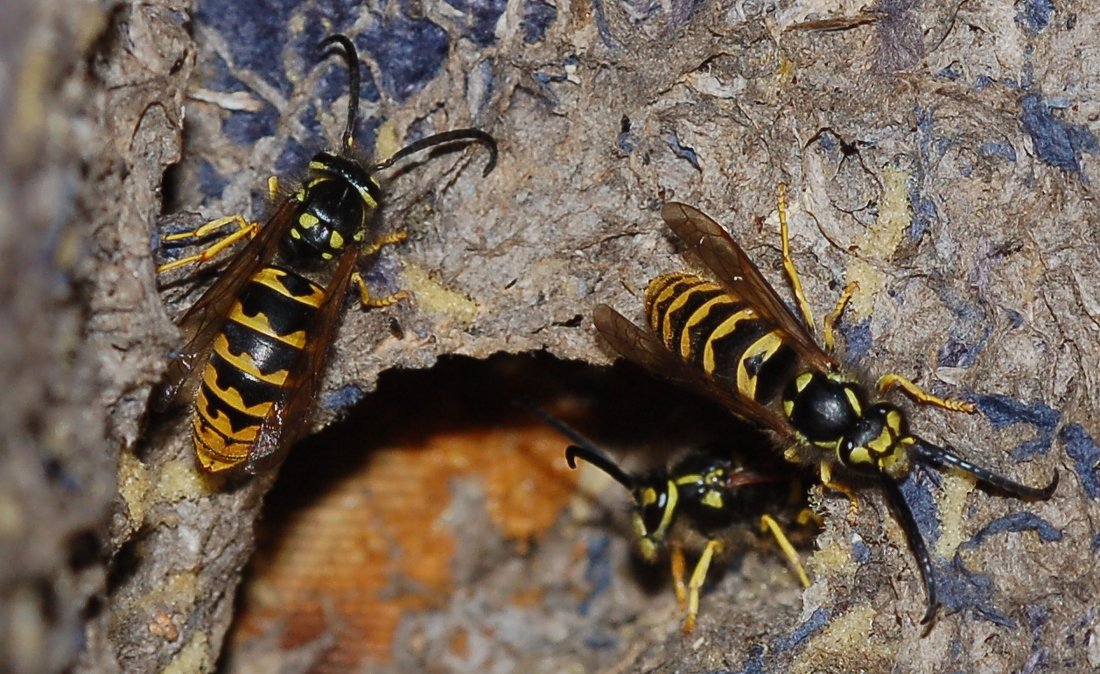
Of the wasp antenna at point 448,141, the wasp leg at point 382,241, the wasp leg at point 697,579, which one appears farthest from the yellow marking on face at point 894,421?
the wasp leg at point 382,241

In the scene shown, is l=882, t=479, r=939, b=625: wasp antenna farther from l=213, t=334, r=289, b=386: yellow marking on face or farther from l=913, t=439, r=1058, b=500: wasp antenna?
l=213, t=334, r=289, b=386: yellow marking on face

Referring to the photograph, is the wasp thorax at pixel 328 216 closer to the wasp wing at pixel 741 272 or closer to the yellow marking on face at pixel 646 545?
the wasp wing at pixel 741 272

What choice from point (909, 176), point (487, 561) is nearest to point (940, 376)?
point (909, 176)

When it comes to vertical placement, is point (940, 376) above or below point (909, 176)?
below

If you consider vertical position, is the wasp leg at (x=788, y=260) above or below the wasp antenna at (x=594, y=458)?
above

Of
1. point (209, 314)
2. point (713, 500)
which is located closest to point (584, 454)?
point (713, 500)

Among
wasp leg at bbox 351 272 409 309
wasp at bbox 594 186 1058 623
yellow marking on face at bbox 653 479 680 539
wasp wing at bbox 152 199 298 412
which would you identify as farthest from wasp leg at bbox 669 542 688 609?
wasp wing at bbox 152 199 298 412

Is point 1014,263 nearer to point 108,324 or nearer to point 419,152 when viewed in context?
point 419,152
